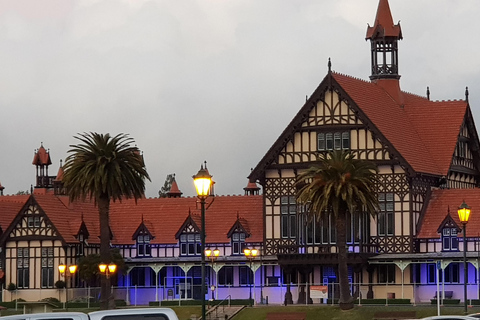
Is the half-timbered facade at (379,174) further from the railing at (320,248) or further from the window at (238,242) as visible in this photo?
the window at (238,242)

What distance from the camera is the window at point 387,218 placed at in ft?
300

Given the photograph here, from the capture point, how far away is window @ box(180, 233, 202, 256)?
329ft

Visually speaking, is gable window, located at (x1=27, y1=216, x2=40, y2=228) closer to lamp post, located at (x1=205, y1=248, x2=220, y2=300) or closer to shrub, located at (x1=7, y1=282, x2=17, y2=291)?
shrub, located at (x1=7, y1=282, x2=17, y2=291)

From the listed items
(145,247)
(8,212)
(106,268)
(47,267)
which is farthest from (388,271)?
(8,212)

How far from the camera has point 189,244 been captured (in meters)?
100

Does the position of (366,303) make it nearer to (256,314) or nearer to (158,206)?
(256,314)

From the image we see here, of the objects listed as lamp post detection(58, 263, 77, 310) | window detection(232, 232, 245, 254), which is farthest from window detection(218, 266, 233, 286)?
lamp post detection(58, 263, 77, 310)

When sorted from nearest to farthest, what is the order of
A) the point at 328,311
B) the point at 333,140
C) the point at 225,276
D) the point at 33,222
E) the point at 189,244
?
the point at 328,311 < the point at 333,140 < the point at 225,276 < the point at 33,222 < the point at 189,244

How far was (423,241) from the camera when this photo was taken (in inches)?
3595

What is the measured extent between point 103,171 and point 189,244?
55.3ft

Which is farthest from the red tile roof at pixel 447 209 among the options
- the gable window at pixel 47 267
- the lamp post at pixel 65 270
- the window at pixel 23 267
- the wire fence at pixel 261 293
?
the window at pixel 23 267

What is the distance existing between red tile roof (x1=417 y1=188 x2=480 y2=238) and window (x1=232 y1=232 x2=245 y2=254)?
14.5m

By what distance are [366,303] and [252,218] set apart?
15.2 m

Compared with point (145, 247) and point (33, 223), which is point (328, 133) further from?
point (33, 223)
